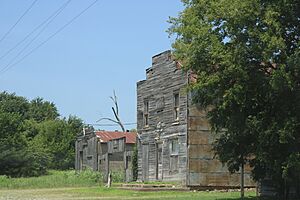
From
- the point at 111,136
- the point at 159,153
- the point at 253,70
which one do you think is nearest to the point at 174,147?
the point at 159,153

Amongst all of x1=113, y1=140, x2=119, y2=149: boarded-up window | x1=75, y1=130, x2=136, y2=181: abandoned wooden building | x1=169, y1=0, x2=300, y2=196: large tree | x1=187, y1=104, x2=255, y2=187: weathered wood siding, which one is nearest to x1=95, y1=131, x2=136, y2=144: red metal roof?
x1=75, y1=130, x2=136, y2=181: abandoned wooden building

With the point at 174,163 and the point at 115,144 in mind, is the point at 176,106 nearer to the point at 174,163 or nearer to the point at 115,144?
the point at 174,163

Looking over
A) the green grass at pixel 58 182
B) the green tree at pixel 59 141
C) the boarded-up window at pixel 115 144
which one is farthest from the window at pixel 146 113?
the green tree at pixel 59 141

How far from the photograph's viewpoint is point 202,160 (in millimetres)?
35875

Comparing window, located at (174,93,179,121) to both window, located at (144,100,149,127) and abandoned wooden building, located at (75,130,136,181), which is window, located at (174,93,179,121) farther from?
abandoned wooden building, located at (75,130,136,181)

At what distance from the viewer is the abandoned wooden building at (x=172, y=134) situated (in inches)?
1410

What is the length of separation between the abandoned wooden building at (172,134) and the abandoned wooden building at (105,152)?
19.1 ft

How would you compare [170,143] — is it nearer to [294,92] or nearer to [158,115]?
[158,115]

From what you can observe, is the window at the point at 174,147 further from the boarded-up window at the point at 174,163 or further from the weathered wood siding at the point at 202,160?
the weathered wood siding at the point at 202,160

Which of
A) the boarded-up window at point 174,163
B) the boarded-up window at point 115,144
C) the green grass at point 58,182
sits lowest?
the green grass at point 58,182

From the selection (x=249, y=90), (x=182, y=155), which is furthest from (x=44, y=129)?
(x=249, y=90)

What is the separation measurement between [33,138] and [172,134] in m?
58.8

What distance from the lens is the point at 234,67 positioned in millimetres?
22094

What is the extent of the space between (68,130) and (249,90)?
72680 mm
